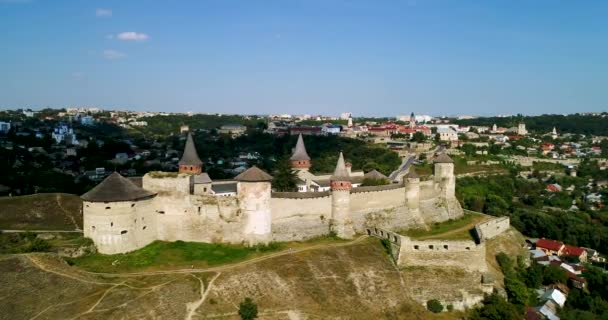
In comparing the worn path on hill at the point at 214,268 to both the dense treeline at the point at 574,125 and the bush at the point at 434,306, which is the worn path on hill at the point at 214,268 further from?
the dense treeline at the point at 574,125

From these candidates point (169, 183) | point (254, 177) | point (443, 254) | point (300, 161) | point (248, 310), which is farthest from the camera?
point (300, 161)

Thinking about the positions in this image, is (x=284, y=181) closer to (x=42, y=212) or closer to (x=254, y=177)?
(x=254, y=177)

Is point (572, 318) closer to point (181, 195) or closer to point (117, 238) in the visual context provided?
point (181, 195)

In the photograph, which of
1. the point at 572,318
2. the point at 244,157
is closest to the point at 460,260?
the point at 572,318

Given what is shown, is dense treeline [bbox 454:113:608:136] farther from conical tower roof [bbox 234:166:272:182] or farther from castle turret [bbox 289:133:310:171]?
conical tower roof [bbox 234:166:272:182]

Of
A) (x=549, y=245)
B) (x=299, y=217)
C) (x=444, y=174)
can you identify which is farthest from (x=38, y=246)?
(x=549, y=245)

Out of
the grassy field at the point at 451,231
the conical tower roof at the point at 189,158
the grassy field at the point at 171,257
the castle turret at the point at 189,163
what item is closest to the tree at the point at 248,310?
the grassy field at the point at 171,257
